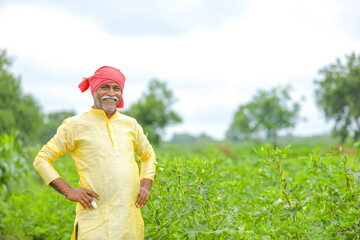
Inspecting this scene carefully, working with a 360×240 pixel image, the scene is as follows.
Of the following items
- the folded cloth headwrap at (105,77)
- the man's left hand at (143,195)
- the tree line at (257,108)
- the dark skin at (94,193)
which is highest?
the tree line at (257,108)

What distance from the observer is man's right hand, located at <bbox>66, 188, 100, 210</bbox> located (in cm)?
268

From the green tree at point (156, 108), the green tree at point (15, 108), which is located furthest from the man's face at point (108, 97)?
the green tree at point (156, 108)

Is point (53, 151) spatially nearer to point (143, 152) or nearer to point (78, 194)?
point (78, 194)

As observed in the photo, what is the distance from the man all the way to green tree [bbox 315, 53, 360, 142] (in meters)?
29.3

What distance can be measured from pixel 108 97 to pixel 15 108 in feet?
98.6

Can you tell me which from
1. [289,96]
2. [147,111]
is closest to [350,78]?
[289,96]

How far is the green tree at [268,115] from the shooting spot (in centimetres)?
4031

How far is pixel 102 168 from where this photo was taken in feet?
9.04

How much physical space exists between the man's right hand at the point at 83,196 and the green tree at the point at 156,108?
116 feet

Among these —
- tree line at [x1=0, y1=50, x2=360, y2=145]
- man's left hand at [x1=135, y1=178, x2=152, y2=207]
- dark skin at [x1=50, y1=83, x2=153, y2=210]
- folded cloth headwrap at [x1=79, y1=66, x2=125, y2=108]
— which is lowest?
man's left hand at [x1=135, y1=178, x2=152, y2=207]

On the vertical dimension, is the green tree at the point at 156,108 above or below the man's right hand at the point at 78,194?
above

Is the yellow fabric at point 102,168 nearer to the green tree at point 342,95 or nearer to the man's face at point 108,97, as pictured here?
the man's face at point 108,97

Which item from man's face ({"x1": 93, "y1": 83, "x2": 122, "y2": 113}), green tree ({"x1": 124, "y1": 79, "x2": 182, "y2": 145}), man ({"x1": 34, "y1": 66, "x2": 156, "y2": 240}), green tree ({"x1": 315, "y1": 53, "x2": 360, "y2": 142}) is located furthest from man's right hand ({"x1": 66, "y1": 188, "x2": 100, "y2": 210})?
green tree ({"x1": 124, "y1": 79, "x2": 182, "y2": 145})

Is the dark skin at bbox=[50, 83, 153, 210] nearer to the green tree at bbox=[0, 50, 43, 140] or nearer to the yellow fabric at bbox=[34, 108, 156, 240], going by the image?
the yellow fabric at bbox=[34, 108, 156, 240]
